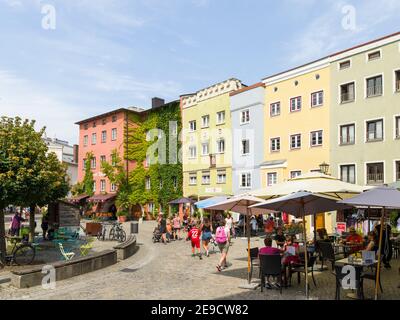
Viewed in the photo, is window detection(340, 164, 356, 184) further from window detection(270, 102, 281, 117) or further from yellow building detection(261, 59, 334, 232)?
window detection(270, 102, 281, 117)

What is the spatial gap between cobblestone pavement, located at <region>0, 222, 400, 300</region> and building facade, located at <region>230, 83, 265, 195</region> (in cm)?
1848

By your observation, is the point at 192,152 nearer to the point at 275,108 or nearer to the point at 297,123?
the point at 275,108

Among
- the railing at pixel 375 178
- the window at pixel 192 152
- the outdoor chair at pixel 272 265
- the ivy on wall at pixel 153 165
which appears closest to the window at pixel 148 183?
the ivy on wall at pixel 153 165

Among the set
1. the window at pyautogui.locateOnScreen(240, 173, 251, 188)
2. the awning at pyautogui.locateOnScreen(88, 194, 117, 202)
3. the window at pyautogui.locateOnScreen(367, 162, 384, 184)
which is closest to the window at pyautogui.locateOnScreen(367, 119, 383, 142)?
the window at pyautogui.locateOnScreen(367, 162, 384, 184)

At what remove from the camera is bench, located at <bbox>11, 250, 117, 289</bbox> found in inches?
417

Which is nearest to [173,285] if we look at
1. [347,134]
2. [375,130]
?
[375,130]

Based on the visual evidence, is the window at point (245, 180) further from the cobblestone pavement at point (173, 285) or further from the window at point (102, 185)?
the window at point (102, 185)

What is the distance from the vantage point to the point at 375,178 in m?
25.0

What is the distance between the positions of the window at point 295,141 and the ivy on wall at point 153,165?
47.7ft

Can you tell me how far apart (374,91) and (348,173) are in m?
6.02

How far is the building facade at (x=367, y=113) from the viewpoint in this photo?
24352 millimetres
